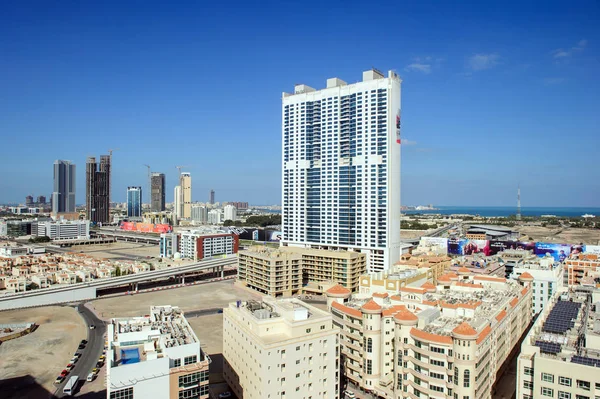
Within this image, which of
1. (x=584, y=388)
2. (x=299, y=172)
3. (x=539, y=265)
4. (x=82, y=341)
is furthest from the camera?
(x=299, y=172)

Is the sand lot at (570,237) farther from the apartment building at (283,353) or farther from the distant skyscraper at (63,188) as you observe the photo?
the distant skyscraper at (63,188)

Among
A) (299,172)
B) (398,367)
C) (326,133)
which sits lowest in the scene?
(398,367)

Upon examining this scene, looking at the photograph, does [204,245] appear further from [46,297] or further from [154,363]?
[154,363]

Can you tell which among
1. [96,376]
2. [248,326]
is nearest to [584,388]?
[248,326]

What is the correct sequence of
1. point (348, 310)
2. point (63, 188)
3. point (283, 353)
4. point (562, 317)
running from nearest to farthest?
point (283, 353) < point (562, 317) < point (348, 310) < point (63, 188)

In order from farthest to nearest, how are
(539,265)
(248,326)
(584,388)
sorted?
(539,265) < (248,326) < (584,388)

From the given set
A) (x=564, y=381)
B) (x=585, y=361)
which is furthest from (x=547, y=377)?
(x=585, y=361)

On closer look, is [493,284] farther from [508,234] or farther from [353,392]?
[508,234]
